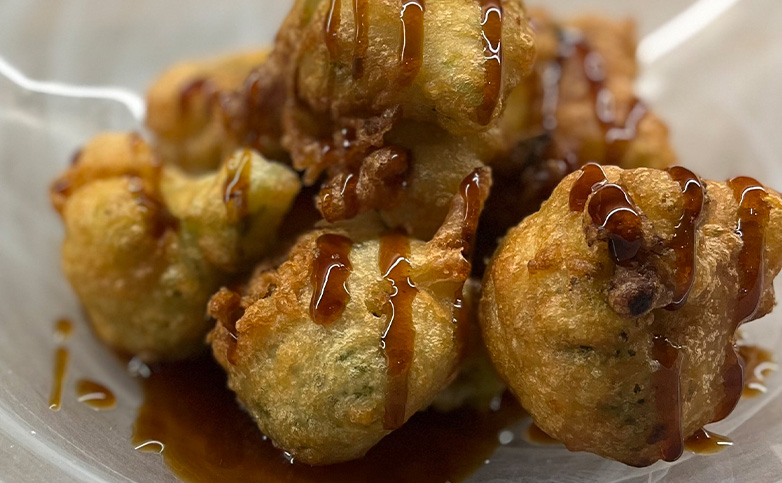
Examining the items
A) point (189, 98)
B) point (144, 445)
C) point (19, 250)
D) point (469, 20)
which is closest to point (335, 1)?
point (469, 20)

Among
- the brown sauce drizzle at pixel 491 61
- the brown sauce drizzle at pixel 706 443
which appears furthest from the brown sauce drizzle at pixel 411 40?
the brown sauce drizzle at pixel 706 443

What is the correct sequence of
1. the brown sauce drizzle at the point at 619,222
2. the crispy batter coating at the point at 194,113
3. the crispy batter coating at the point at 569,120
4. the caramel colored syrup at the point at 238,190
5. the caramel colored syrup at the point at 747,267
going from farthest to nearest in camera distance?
the crispy batter coating at the point at 194,113
the crispy batter coating at the point at 569,120
the caramel colored syrup at the point at 238,190
the caramel colored syrup at the point at 747,267
the brown sauce drizzle at the point at 619,222

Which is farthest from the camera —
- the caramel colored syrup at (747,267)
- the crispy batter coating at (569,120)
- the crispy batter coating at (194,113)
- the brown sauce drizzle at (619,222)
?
the crispy batter coating at (194,113)

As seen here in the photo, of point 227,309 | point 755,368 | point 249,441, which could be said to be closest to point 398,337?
point 227,309

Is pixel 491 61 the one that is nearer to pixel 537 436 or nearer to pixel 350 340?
pixel 350 340

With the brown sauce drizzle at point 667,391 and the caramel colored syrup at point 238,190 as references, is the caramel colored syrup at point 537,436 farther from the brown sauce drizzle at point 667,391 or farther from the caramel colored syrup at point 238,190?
the caramel colored syrup at point 238,190

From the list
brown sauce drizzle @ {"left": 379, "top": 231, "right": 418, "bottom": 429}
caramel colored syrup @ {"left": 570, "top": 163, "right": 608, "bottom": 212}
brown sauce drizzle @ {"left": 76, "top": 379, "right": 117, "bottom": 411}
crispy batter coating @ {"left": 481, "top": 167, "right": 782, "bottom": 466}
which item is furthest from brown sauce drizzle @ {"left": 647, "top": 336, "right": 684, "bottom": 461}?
brown sauce drizzle @ {"left": 76, "top": 379, "right": 117, "bottom": 411}

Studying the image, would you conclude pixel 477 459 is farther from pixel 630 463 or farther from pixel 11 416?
pixel 11 416
